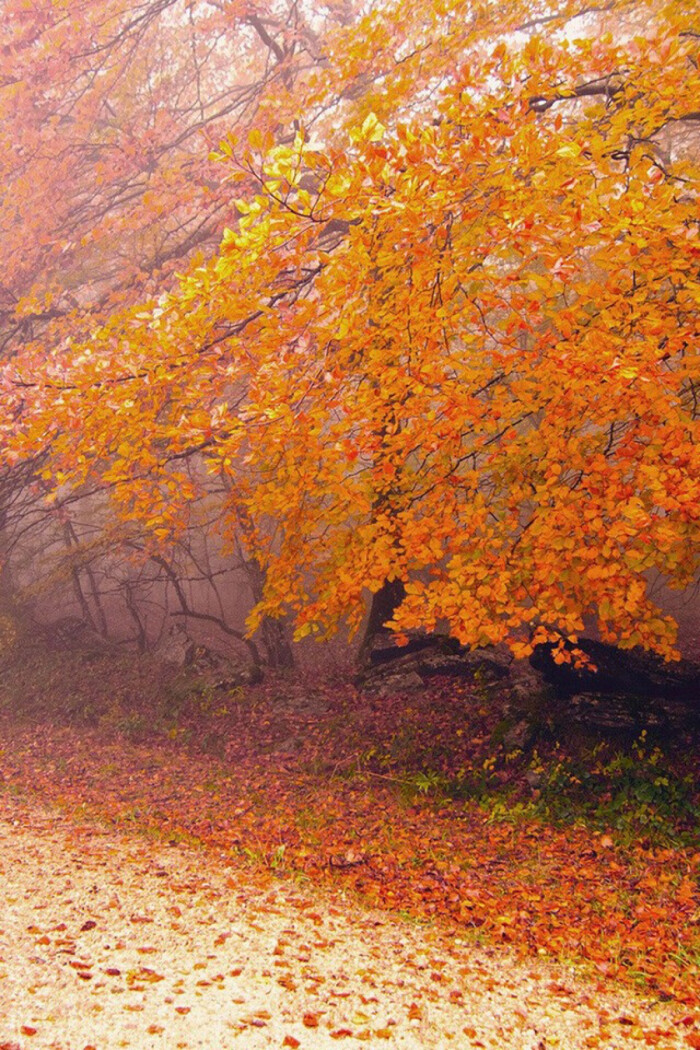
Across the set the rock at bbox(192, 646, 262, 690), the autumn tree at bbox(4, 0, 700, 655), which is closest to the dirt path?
the autumn tree at bbox(4, 0, 700, 655)

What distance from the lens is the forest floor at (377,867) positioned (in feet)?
14.4

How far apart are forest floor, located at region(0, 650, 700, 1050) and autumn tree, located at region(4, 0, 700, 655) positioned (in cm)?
202

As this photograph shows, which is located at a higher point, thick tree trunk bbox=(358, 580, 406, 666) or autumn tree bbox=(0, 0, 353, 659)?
autumn tree bbox=(0, 0, 353, 659)

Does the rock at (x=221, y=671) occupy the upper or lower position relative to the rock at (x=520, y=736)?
upper

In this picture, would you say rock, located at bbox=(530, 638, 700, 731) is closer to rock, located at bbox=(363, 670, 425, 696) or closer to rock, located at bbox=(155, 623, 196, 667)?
rock, located at bbox=(363, 670, 425, 696)

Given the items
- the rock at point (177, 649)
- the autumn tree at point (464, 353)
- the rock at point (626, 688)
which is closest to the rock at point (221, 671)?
the rock at point (177, 649)

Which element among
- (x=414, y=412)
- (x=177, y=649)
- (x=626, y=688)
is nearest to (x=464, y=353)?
(x=414, y=412)

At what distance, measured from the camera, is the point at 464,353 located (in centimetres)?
746

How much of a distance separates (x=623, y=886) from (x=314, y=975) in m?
3.04

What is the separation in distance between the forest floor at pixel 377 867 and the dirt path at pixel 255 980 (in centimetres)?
2

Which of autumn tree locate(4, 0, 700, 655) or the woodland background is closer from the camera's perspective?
autumn tree locate(4, 0, 700, 655)

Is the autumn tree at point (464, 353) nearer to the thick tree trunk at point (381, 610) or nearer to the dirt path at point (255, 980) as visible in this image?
the dirt path at point (255, 980)

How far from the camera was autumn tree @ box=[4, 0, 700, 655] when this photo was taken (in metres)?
5.52

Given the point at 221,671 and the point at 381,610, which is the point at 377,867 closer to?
the point at 381,610
